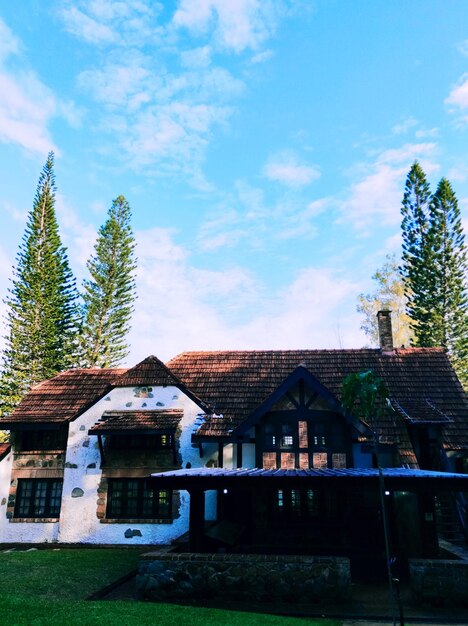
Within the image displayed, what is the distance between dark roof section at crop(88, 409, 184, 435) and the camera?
1477 cm

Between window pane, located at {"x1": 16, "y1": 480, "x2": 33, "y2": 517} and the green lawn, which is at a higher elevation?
window pane, located at {"x1": 16, "y1": 480, "x2": 33, "y2": 517}

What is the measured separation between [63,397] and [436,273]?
25.7m

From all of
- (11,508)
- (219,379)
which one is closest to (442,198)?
(219,379)

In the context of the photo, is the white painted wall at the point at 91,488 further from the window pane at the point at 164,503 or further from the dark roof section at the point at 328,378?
the dark roof section at the point at 328,378

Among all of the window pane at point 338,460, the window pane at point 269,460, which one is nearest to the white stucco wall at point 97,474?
the window pane at point 269,460

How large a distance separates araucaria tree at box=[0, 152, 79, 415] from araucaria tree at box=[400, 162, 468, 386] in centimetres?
2399

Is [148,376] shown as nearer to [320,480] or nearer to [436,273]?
[320,480]

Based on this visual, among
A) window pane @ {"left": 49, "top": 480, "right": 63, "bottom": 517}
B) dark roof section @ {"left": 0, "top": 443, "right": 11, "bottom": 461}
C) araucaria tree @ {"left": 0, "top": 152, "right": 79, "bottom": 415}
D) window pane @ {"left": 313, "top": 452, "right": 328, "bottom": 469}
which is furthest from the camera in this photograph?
araucaria tree @ {"left": 0, "top": 152, "right": 79, "bottom": 415}

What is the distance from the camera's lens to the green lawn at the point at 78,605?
688cm

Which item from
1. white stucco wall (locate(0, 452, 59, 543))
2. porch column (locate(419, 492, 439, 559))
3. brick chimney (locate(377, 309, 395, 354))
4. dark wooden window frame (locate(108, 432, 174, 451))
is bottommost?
white stucco wall (locate(0, 452, 59, 543))

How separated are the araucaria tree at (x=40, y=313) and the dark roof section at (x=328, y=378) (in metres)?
12.8

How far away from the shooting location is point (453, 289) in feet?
99.8

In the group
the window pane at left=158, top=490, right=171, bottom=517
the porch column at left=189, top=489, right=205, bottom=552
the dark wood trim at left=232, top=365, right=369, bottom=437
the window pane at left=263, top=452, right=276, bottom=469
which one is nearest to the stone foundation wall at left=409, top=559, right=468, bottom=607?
the porch column at left=189, top=489, right=205, bottom=552

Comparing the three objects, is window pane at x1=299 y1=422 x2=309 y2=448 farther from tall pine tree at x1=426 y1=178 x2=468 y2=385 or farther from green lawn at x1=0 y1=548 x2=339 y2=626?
tall pine tree at x1=426 y1=178 x2=468 y2=385
